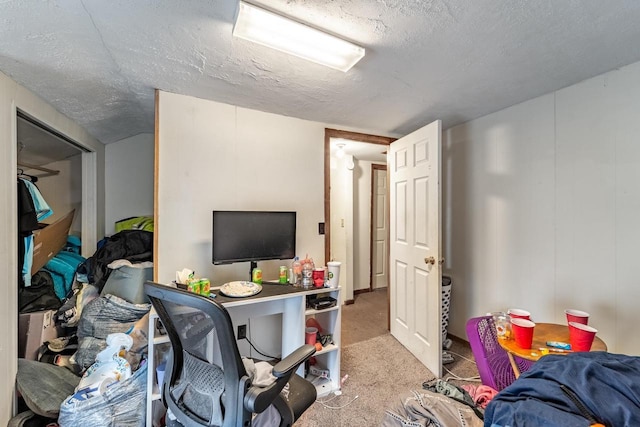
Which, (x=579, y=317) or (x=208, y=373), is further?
(x=579, y=317)

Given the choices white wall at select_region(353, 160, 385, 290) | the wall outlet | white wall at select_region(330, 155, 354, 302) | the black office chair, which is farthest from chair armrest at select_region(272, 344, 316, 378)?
white wall at select_region(353, 160, 385, 290)

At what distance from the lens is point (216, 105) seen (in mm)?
2072

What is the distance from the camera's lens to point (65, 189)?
2.55m

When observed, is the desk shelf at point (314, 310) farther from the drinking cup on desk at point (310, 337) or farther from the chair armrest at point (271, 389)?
the chair armrest at point (271, 389)

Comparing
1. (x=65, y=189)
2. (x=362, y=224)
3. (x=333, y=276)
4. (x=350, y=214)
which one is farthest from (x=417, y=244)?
(x=65, y=189)

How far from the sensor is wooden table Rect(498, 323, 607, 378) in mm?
1277

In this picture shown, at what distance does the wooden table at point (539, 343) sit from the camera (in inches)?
50.3

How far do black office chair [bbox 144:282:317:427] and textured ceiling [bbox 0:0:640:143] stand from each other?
3.89ft

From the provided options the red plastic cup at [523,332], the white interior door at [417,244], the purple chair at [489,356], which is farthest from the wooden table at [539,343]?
the white interior door at [417,244]

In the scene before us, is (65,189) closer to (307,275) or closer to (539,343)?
(307,275)

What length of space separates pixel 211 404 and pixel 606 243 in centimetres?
243

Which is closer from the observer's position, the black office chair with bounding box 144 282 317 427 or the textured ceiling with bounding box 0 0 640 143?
the black office chair with bounding box 144 282 317 427

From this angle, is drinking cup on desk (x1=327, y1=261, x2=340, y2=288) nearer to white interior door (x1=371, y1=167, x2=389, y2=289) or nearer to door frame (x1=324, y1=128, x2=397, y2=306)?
door frame (x1=324, y1=128, x2=397, y2=306)

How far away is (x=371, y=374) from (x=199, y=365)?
1559 mm
